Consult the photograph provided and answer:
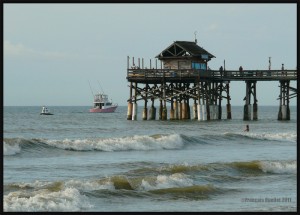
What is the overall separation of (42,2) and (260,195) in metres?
10.2

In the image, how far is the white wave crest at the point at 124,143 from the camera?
A: 123ft

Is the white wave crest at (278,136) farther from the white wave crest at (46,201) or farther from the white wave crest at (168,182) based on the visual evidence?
the white wave crest at (46,201)

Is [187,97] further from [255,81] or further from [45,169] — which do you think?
[45,169]

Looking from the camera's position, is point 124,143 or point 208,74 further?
point 208,74

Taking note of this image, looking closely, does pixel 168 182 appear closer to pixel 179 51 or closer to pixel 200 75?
pixel 200 75

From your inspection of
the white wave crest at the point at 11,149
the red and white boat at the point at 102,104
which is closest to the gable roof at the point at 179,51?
the white wave crest at the point at 11,149

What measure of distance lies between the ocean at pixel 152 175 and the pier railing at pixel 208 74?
13292mm

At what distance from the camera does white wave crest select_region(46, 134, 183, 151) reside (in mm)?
37500

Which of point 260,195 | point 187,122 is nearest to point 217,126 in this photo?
point 187,122

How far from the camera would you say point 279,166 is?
28.1 m

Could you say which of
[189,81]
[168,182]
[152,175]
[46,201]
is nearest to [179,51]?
[189,81]

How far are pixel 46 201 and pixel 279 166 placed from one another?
440 inches

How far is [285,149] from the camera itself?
3781 centimetres

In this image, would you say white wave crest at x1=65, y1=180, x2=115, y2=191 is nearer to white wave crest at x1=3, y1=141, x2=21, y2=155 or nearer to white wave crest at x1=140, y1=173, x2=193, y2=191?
white wave crest at x1=140, y1=173, x2=193, y2=191
